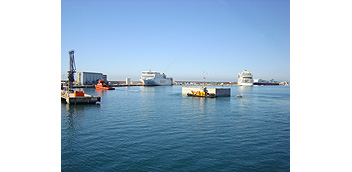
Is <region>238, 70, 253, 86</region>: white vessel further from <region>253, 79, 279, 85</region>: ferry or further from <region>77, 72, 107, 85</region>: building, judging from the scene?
<region>77, 72, 107, 85</region>: building

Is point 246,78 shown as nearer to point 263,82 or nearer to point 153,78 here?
point 263,82

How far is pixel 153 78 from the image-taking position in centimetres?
12500

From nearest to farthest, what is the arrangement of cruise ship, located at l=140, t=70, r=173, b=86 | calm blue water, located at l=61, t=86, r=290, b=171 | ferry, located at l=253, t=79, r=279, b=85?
calm blue water, located at l=61, t=86, r=290, b=171
cruise ship, located at l=140, t=70, r=173, b=86
ferry, located at l=253, t=79, r=279, b=85

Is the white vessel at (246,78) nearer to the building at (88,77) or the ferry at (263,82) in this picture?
the ferry at (263,82)

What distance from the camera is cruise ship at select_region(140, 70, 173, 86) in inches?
4837

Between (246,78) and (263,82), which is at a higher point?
(246,78)

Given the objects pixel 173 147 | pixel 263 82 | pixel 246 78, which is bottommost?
pixel 173 147

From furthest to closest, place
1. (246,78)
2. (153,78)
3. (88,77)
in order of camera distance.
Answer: (246,78), (153,78), (88,77)

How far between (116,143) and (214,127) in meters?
7.86

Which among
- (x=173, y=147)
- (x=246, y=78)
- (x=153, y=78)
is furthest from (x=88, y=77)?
(x=173, y=147)

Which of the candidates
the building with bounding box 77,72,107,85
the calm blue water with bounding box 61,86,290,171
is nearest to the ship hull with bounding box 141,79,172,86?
the building with bounding box 77,72,107,85

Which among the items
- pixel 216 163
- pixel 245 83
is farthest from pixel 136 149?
pixel 245 83
